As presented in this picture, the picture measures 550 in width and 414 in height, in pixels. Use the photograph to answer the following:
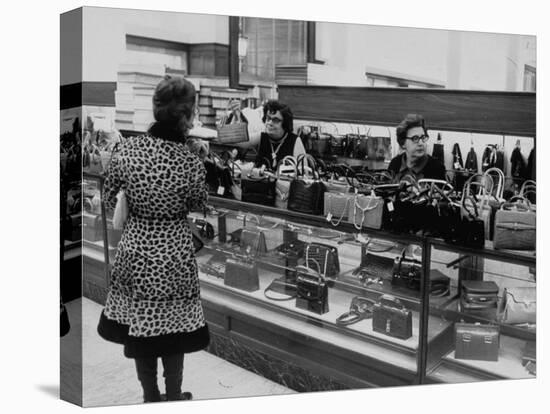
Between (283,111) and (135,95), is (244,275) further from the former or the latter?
(135,95)

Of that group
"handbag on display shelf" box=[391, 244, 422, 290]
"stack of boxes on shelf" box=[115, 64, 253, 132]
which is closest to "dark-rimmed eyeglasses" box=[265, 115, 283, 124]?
"stack of boxes on shelf" box=[115, 64, 253, 132]

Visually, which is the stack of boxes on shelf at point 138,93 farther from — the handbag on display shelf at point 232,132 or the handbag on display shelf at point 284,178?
the handbag on display shelf at point 284,178

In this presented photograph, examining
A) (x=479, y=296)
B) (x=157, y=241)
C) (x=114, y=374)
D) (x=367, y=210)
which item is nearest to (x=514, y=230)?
(x=479, y=296)

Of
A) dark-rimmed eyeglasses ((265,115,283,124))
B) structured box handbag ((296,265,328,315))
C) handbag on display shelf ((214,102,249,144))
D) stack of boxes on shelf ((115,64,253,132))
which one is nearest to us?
stack of boxes on shelf ((115,64,253,132))

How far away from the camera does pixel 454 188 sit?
449 centimetres

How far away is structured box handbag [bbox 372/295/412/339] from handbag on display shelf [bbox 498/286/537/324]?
59 cm

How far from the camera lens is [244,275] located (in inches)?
181

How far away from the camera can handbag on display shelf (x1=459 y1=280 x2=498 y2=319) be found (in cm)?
448

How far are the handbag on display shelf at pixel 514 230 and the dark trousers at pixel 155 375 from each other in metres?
1.88

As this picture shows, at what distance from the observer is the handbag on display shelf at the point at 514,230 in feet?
13.9

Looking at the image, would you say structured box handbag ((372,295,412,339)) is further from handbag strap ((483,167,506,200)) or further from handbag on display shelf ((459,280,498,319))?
handbag strap ((483,167,506,200))

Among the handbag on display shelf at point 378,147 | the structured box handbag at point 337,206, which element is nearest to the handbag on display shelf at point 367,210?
the structured box handbag at point 337,206

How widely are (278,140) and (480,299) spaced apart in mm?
1507

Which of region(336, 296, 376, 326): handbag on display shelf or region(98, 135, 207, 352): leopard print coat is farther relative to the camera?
region(336, 296, 376, 326): handbag on display shelf
